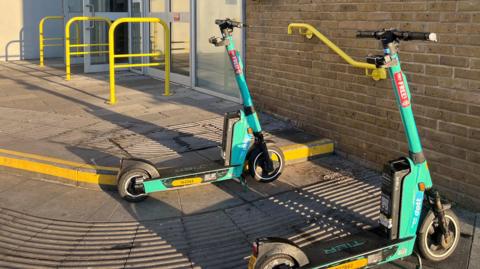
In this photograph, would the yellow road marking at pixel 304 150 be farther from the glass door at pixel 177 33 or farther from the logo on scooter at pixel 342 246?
the glass door at pixel 177 33

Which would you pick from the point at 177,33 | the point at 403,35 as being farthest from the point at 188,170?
the point at 177,33

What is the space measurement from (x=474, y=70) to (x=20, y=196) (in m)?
4.10

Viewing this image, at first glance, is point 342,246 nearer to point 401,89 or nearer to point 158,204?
point 401,89

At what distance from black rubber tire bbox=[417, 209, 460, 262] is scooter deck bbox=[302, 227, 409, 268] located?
0.61 feet

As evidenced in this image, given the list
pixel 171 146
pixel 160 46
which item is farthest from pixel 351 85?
pixel 160 46

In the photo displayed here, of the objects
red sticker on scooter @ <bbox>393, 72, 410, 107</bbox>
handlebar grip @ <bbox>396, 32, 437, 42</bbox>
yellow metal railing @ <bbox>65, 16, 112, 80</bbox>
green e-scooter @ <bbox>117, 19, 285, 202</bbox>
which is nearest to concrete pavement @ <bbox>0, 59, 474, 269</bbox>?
green e-scooter @ <bbox>117, 19, 285, 202</bbox>

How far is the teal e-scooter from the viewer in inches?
127

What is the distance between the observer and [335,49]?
5.58 meters

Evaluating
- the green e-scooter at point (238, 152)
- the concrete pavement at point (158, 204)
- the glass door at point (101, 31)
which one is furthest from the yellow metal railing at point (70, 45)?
the green e-scooter at point (238, 152)

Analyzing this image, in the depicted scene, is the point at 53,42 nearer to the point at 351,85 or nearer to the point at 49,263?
the point at 351,85

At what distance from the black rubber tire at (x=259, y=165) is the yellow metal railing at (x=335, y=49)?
121cm

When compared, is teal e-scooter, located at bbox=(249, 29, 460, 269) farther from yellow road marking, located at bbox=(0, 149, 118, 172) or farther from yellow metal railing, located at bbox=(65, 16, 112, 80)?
yellow metal railing, located at bbox=(65, 16, 112, 80)

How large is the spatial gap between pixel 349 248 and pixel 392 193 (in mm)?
444

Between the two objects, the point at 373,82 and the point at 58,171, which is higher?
the point at 373,82
